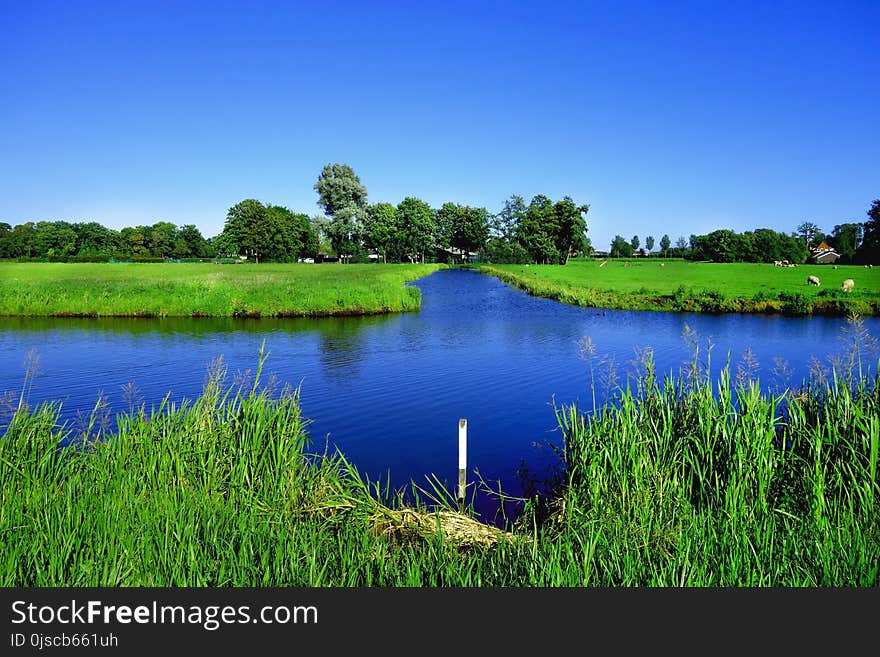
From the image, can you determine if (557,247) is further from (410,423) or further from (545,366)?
(410,423)

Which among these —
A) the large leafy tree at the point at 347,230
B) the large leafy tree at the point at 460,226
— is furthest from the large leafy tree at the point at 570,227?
the large leafy tree at the point at 347,230

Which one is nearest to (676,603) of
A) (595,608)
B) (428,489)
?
(595,608)

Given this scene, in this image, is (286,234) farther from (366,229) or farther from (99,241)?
(99,241)

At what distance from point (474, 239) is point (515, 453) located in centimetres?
13402

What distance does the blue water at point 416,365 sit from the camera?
12.7 metres

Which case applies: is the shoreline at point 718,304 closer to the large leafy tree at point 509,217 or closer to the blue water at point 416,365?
the blue water at point 416,365

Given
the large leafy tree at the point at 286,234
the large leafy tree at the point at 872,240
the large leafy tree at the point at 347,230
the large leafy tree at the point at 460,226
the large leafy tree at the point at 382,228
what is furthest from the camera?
the large leafy tree at the point at 460,226

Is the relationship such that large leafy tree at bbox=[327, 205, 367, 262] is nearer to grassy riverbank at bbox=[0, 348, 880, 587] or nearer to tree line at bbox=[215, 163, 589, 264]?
tree line at bbox=[215, 163, 589, 264]

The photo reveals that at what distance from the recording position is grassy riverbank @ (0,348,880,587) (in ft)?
17.3

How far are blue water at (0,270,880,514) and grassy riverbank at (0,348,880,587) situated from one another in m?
1.23

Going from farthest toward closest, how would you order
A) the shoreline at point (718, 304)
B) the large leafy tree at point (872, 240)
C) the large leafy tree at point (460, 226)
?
the large leafy tree at point (460, 226) < the large leafy tree at point (872, 240) < the shoreline at point (718, 304)

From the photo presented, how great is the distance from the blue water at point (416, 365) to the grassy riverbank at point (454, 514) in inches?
48.5

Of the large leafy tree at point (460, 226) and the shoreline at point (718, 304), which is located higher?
the large leafy tree at point (460, 226)

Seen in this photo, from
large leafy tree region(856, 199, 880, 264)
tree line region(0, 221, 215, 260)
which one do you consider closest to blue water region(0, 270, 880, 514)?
large leafy tree region(856, 199, 880, 264)
